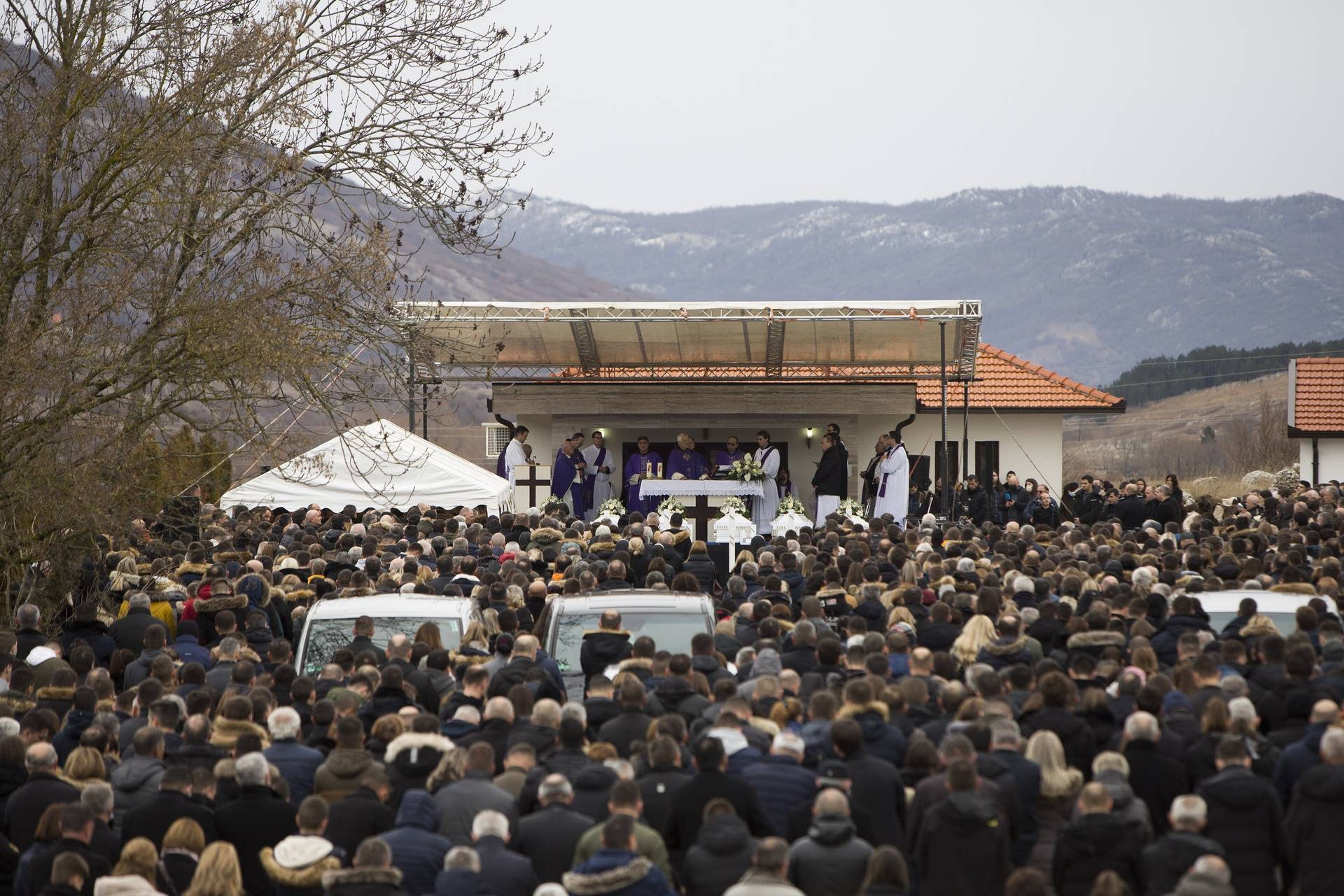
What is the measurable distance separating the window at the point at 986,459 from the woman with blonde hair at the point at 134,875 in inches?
1113

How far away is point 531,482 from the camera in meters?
26.6

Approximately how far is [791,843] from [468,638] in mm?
4154

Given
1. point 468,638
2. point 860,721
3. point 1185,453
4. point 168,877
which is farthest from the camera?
point 1185,453

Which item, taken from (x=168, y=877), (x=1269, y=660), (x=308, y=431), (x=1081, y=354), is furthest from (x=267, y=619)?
(x=1081, y=354)

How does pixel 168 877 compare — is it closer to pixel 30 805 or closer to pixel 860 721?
pixel 30 805

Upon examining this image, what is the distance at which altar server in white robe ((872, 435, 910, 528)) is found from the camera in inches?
984

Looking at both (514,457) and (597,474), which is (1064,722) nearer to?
(514,457)

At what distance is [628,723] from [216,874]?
2.74 meters

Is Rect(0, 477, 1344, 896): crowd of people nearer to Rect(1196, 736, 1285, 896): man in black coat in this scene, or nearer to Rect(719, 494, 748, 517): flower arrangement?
Rect(1196, 736, 1285, 896): man in black coat

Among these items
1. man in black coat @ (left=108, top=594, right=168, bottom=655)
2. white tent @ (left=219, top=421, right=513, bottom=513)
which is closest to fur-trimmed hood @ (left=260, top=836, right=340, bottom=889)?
man in black coat @ (left=108, top=594, right=168, bottom=655)

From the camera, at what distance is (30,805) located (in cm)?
827

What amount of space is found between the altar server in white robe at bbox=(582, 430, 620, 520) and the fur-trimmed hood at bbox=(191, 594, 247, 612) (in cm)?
1343

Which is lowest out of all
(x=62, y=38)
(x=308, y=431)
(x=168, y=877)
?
(x=168, y=877)

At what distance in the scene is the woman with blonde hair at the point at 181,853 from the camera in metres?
7.45
